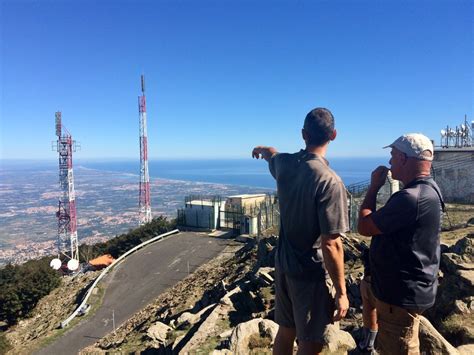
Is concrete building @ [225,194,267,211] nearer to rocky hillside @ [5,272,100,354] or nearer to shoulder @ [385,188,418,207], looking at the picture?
rocky hillside @ [5,272,100,354]

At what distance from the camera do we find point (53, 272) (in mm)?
22500

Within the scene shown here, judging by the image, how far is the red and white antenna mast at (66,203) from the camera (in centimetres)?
3597

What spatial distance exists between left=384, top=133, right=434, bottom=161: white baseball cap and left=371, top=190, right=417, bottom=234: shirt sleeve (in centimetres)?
34

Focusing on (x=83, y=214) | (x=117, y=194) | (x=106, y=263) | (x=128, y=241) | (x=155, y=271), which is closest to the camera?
(x=155, y=271)

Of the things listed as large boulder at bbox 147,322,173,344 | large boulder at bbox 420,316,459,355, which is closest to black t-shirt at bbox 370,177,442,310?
large boulder at bbox 420,316,459,355

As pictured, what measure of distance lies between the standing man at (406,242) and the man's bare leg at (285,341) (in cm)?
77

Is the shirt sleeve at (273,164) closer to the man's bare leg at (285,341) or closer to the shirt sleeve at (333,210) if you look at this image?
the shirt sleeve at (333,210)

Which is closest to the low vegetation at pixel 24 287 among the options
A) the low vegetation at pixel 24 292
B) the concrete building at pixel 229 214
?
the low vegetation at pixel 24 292

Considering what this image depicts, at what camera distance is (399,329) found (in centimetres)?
296

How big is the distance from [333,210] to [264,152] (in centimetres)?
116

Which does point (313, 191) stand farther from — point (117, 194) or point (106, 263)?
point (117, 194)

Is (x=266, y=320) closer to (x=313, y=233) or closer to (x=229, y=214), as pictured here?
(x=313, y=233)

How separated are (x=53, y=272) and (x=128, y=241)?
22.3ft

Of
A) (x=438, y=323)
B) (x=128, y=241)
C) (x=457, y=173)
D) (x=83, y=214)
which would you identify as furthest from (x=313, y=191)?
(x=83, y=214)
